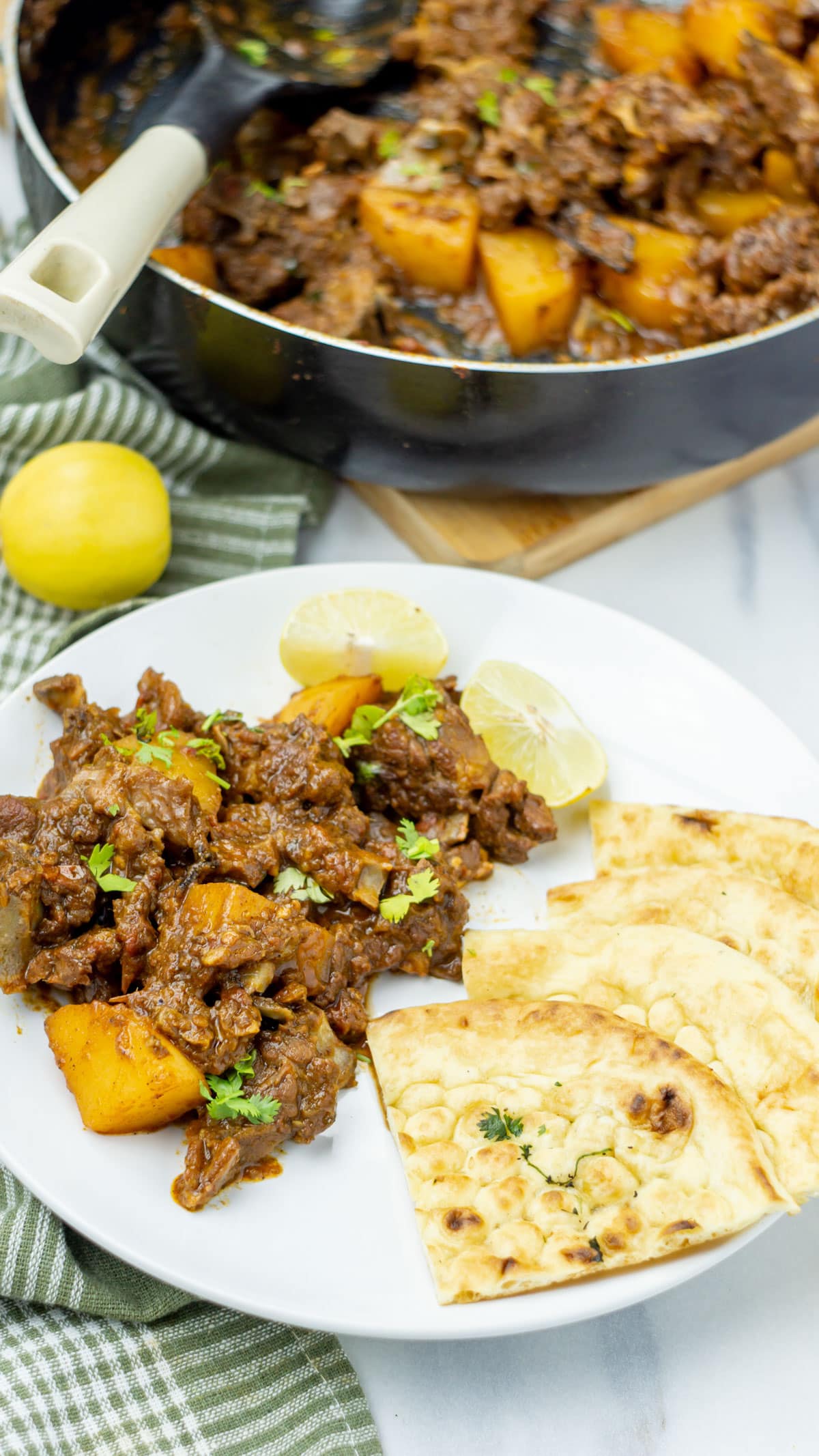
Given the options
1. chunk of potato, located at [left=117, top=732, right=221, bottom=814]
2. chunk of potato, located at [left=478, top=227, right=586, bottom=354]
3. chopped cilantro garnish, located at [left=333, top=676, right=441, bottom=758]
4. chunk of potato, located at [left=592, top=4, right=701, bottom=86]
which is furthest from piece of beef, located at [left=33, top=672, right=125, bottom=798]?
chunk of potato, located at [left=592, top=4, right=701, bottom=86]

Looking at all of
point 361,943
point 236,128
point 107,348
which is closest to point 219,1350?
point 361,943

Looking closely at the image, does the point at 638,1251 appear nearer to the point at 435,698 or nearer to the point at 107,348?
the point at 435,698

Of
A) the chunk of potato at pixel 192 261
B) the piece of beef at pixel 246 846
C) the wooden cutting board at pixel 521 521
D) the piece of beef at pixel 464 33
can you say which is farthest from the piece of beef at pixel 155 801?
the piece of beef at pixel 464 33

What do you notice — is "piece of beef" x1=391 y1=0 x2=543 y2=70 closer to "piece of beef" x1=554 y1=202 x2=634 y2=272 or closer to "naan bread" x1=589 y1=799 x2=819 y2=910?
"piece of beef" x1=554 y1=202 x2=634 y2=272

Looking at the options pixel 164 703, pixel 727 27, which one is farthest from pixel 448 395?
pixel 727 27

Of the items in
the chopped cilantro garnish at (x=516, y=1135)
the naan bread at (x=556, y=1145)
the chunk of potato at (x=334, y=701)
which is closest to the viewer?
Result: the naan bread at (x=556, y=1145)

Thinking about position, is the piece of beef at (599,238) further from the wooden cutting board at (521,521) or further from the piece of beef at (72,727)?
the piece of beef at (72,727)
